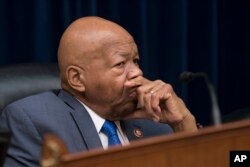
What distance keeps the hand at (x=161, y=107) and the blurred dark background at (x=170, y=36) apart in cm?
81

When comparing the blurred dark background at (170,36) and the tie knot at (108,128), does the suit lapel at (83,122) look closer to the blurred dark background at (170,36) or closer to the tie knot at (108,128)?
the tie knot at (108,128)

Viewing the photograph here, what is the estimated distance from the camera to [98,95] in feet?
5.95

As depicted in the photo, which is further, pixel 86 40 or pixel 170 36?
pixel 170 36

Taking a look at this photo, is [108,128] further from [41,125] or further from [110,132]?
[41,125]

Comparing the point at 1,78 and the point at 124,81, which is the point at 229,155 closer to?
the point at 124,81

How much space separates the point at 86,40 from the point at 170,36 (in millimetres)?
1129

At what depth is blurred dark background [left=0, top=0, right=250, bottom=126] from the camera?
249 centimetres

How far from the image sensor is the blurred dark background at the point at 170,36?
8.16 feet

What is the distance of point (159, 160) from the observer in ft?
3.34

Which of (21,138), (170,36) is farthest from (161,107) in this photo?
(170,36)

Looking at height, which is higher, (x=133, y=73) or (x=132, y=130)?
(x=133, y=73)

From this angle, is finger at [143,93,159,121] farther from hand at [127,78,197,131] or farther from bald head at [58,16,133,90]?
bald head at [58,16,133,90]

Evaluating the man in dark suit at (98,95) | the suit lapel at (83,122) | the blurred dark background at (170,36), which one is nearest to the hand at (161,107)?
the man in dark suit at (98,95)

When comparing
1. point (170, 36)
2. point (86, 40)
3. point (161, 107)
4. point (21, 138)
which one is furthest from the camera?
point (170, 36)
